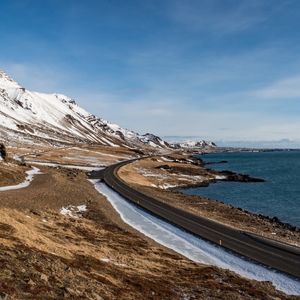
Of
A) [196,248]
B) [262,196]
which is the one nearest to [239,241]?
[196,248]

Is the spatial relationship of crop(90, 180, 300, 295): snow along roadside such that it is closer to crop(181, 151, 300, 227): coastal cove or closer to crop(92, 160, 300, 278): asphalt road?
crop(92, 160, 300, 278): asphalt road

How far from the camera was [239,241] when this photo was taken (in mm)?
39688

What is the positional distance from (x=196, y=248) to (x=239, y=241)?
192 inches

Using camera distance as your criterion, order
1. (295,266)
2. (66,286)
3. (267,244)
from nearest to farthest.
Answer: (66,286) < (295,266) < (267,244)

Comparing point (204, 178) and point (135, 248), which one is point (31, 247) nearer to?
point (135, 248)

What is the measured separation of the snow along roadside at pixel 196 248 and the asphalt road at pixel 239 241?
1.04 m

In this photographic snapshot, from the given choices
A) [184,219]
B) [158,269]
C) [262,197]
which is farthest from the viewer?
[262,197]

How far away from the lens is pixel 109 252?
28781 millimetres

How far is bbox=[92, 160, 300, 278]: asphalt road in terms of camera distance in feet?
107

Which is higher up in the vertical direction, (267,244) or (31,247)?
(31,247)

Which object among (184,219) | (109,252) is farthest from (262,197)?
(109,252)

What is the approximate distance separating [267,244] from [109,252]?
55.2 ft

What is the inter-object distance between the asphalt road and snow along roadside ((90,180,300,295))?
3.42ft

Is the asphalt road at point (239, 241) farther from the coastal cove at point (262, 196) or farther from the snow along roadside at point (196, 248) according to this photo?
the coastal cove at point (262, 196)
